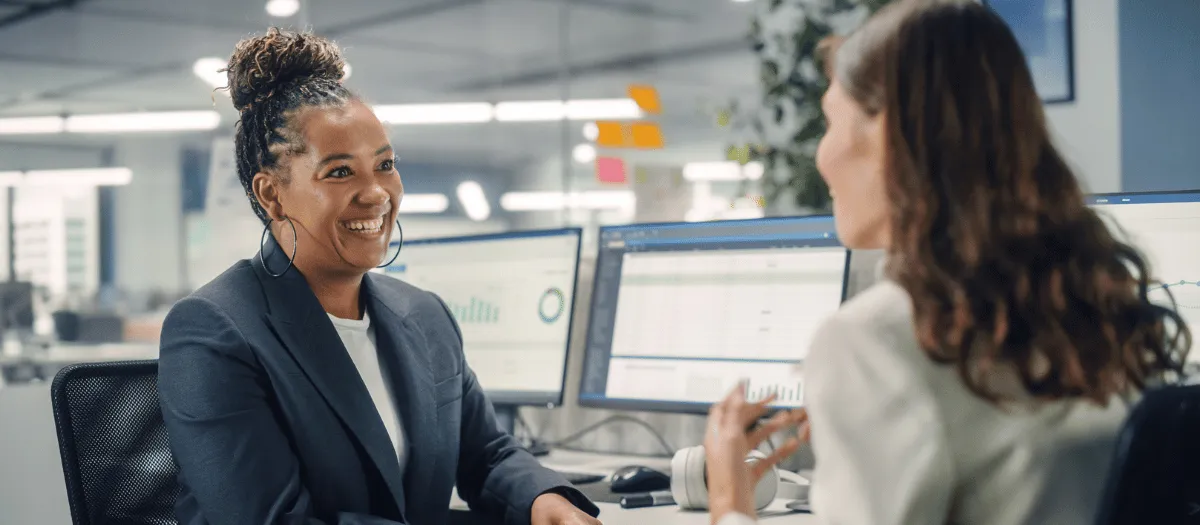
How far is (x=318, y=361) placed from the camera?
1293mm

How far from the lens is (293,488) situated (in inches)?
47.0

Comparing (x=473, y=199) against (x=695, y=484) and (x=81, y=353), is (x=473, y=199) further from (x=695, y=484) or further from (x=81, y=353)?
(x=695, y=484)

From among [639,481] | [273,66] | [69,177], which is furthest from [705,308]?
[69,177]

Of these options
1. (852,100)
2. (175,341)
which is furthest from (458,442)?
(852,100)

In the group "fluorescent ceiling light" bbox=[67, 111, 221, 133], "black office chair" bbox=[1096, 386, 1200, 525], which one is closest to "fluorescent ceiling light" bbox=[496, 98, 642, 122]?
"fluorescent ceiling light" bbox=[67, 111, 221, 133]

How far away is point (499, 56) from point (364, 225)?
4860mm

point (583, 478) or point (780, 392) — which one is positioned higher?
point (780, 392)

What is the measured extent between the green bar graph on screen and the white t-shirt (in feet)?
1.88

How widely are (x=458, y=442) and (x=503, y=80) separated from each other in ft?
16.0

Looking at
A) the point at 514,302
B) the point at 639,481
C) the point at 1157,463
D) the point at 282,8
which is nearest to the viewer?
the point at 1157,463

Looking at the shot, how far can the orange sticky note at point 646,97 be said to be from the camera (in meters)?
6.14

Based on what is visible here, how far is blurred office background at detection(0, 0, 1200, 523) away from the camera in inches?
119

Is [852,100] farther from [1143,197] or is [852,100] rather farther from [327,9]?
[327,9]

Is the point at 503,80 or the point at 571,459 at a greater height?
the point at 503,80
